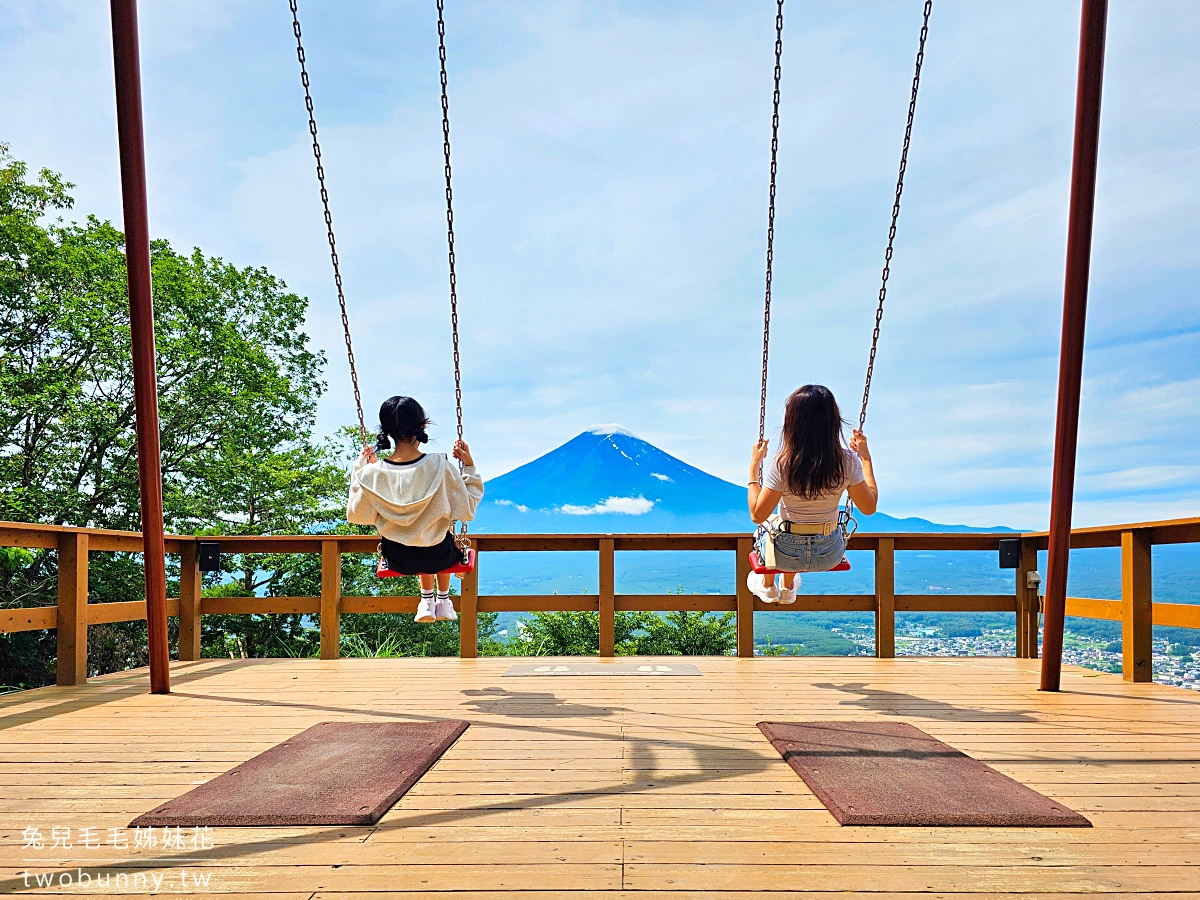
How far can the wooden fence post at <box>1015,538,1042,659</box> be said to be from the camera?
5.51 m

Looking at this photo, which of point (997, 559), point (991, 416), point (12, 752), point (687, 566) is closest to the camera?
point (12, 752)

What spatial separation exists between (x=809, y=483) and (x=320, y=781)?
230cm

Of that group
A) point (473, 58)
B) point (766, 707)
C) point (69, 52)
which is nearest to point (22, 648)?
point (69, 52)

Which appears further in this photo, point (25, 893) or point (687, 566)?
point (687, 566)

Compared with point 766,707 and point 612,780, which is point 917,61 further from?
point 612,780

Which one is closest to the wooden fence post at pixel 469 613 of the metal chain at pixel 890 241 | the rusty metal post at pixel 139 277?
the rusty metal post at pixel 139 277

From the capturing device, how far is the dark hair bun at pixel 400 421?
4.10 meters

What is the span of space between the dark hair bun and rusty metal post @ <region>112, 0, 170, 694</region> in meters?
0.98

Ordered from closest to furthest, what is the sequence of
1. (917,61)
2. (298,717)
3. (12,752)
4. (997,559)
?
(12,752) < (298,717) < (917,61) < (997,559)

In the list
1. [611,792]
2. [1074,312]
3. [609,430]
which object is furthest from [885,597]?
[609,430]

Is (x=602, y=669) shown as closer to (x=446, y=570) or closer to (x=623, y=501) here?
(x=446, y=570)

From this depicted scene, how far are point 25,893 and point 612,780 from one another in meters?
1.37

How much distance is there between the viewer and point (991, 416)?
26.8 metres

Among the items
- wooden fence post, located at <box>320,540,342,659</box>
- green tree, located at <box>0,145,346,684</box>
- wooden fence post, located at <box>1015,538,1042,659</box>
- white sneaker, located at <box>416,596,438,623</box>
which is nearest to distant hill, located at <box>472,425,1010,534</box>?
green tree, located at <box>0,145,346,684</box>
